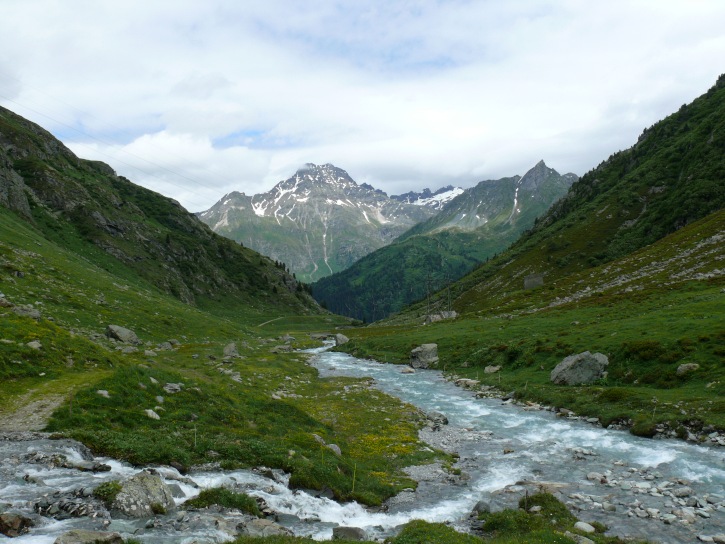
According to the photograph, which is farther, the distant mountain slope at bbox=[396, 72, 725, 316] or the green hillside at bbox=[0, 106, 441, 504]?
the distant mountain slope at bbox=[396, 72, 725, 316]

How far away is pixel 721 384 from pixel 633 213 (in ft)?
479

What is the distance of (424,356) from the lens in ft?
227

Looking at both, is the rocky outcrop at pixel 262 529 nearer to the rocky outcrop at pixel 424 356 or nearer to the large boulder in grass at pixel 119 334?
the large boulder in grass at pixel 119 334

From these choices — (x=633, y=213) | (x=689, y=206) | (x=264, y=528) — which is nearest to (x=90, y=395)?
(x=264, y=528)

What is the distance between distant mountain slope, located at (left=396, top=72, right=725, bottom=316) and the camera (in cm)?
12950

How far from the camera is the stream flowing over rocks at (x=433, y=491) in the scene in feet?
46.4

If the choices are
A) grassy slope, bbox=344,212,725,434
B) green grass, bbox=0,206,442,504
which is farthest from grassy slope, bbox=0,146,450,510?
grassy slope, bbox=344,212,725,434

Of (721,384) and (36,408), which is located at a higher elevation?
(36,408)

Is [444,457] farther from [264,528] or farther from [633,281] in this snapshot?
[633,281]

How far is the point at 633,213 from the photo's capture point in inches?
6112

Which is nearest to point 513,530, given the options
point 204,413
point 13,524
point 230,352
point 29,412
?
point 13,524

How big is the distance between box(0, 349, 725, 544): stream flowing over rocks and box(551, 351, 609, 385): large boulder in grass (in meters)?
11.3

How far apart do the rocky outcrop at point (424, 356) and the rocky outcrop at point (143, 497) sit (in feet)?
179

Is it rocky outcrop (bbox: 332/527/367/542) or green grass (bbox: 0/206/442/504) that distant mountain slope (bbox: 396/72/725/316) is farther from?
rocky outcrop (bbox: 332/527/367/542)
